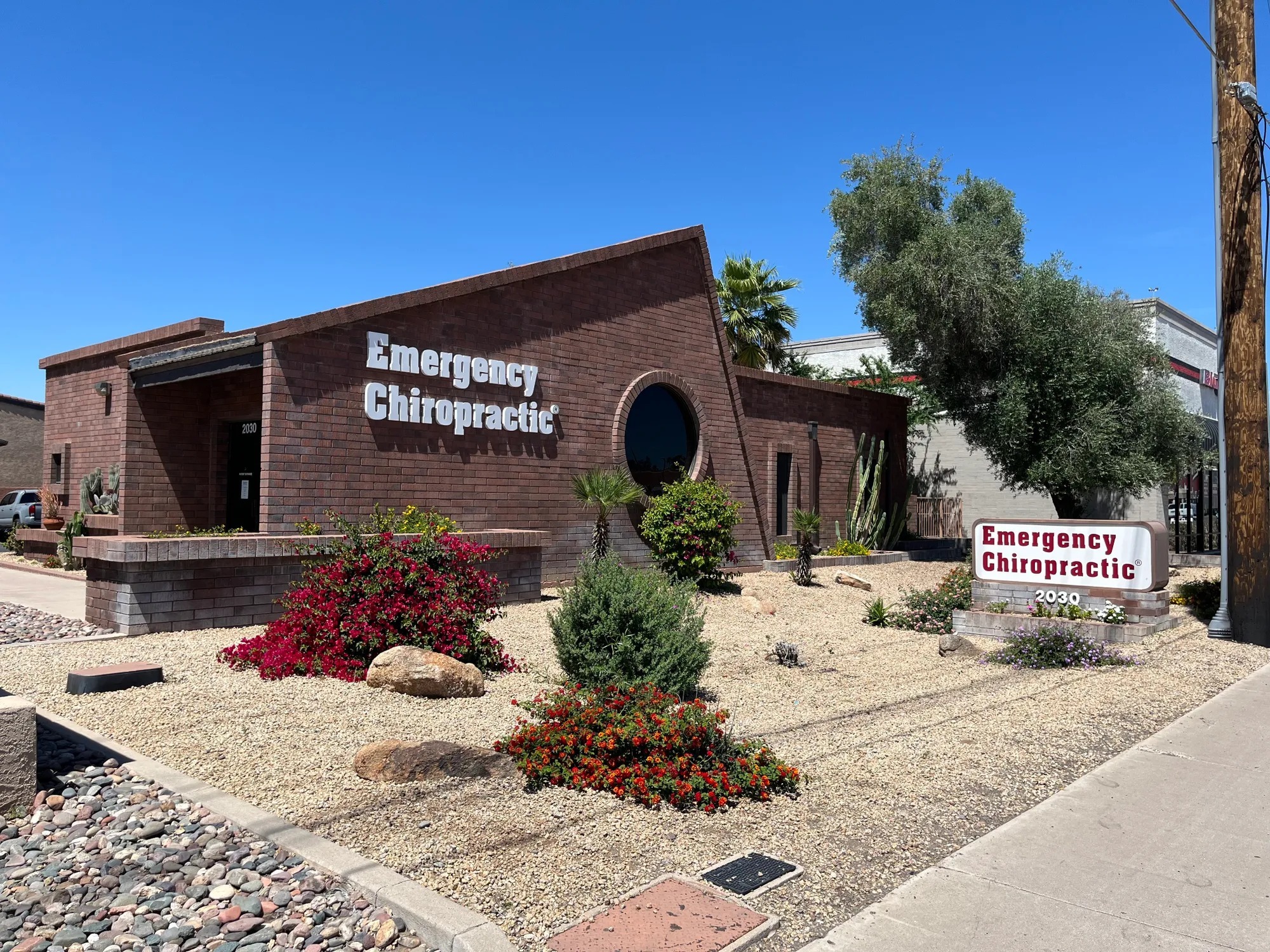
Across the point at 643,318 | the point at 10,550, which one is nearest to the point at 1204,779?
the point at 643,318

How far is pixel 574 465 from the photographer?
16.4m

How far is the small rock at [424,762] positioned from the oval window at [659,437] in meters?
11.7

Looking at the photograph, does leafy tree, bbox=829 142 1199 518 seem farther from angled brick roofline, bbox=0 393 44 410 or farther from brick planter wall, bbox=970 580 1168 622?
angled brick roofline, bbox=0 393 44 410

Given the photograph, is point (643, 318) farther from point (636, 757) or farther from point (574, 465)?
point (636, 757)

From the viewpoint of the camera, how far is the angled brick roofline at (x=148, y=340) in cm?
1630

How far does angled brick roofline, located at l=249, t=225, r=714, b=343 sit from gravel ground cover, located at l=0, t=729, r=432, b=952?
25.7 ft

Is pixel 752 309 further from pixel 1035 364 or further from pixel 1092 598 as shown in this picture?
pixel 1092 598

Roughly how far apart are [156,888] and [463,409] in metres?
10.6

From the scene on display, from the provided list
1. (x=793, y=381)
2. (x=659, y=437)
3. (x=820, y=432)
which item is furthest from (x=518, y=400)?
(x=820, y=432)

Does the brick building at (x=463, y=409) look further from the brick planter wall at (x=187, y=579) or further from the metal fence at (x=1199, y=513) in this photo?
the metal fence at (x=1199, y=513)

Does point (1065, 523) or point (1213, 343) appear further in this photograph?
point (1213, 343)

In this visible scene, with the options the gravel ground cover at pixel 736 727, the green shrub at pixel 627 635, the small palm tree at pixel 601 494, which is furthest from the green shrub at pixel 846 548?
the green shrub at pixel 627 635

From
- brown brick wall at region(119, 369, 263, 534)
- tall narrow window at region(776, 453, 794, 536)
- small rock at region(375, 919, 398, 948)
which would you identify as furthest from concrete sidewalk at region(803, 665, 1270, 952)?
tall narrow window at region(776, 453, 794, 536)

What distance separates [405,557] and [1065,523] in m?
8.59
